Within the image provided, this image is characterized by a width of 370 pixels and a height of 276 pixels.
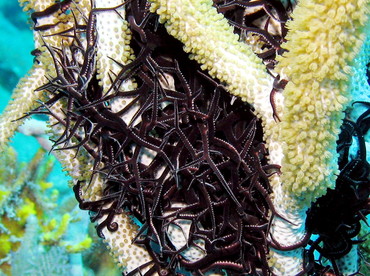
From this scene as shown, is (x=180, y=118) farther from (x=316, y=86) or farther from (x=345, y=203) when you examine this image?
(x=345, y=203)

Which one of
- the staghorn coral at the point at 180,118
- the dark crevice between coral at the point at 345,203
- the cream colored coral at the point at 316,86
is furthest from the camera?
the dark crevice between coral at the point at 345,203

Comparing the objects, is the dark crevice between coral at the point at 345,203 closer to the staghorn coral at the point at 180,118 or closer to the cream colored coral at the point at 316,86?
the staghorn coral at the point at 180,118

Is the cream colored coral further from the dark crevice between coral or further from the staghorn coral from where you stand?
the dark crevice between coral

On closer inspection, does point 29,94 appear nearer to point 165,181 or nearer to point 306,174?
point 165,181

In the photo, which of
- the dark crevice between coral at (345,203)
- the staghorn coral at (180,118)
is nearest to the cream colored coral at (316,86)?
the staghorn coral at (180,118)

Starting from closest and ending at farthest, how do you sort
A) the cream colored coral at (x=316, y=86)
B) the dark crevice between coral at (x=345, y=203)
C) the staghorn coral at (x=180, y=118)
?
the cream colored coral at (x=316, y=86), the staghorn coral at (x=180, y=118), the dark crevice between coral at (x=345, y=203)

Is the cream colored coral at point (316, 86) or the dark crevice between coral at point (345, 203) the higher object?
the cream colored coral at point (316, 86)

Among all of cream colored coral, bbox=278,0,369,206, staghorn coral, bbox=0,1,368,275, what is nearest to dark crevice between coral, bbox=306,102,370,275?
staghorn coral, bbox=0,1,368,275

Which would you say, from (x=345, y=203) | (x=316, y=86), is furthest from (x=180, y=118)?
(x=345, y=203)

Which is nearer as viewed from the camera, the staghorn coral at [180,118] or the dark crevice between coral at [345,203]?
the staghorn coral at [180,118]

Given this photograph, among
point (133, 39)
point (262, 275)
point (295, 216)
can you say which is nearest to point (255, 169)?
point (295, 216)
